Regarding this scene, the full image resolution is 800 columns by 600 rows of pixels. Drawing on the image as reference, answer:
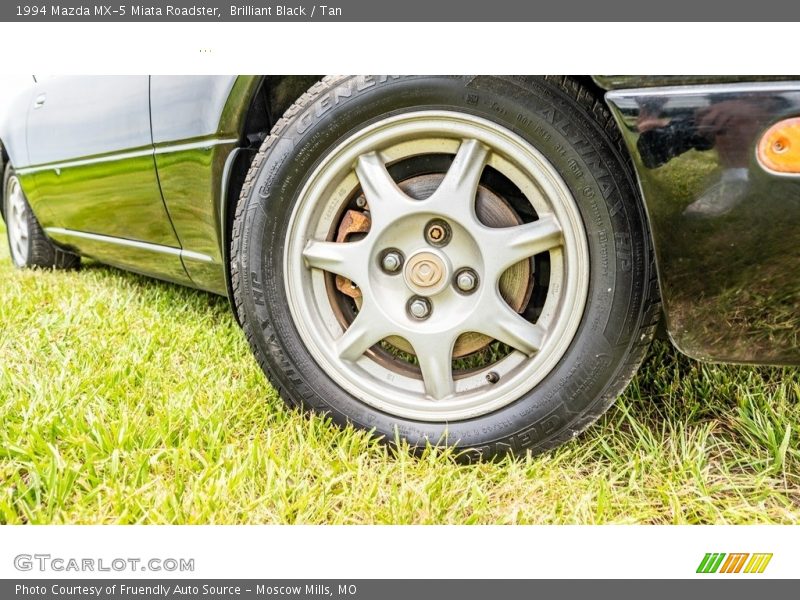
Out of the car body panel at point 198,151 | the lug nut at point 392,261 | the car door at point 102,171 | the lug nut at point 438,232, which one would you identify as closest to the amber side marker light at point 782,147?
the lug nut at point 438,232

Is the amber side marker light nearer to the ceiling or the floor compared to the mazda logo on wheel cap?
nearer to the ceiling

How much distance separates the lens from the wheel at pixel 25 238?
3113 mm

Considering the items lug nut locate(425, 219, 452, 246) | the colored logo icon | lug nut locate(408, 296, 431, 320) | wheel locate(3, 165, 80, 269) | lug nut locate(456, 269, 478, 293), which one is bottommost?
wheel locate(3, 165, 80, 269)

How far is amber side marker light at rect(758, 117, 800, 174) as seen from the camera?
0.89 m

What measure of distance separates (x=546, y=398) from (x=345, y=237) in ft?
1.91

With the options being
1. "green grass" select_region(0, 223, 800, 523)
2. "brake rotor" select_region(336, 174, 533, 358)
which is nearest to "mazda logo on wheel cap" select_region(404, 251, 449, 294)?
"brake rotor" select_region(336, 174, 533, 358)

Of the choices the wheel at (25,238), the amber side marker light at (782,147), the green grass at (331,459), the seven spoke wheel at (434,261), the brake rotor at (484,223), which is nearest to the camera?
the amber side marker light at (782,147)

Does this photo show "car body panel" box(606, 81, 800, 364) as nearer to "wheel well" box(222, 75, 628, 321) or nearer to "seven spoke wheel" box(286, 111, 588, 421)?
"seven spoke wheel" box(286, 111, 588, 421)

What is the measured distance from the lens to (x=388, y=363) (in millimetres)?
1338

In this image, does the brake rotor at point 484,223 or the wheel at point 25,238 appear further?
the wheel at point 25,238

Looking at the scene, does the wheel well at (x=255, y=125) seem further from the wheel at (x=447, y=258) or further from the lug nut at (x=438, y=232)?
the lug nut at (x=438, y=232)

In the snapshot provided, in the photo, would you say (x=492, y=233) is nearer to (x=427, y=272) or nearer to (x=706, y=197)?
(x=427, y=272)

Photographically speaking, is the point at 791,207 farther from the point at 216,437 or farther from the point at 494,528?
the point at 216,437

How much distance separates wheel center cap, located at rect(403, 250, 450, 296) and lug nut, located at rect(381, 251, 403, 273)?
25mm
